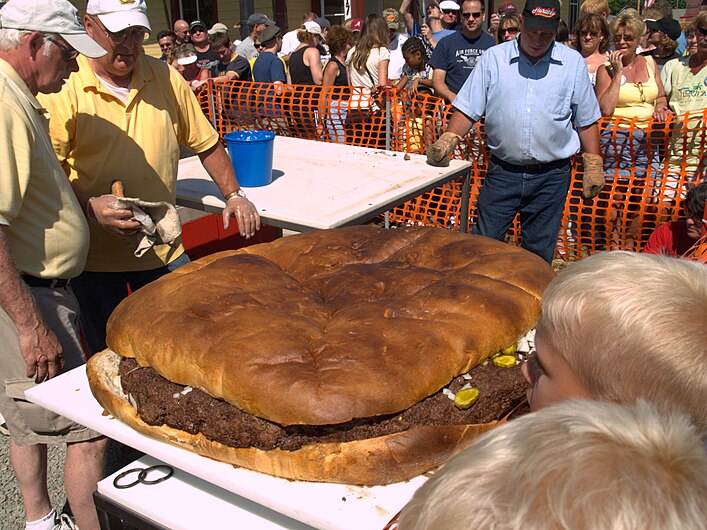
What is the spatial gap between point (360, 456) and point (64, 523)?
1.76 metres

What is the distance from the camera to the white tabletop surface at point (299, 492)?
1.72m

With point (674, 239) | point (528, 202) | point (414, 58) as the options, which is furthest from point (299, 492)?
point (414, 58)

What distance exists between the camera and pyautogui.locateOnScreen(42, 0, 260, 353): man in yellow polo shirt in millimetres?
3123

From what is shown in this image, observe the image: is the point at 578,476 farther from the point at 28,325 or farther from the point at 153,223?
the point at 153,223

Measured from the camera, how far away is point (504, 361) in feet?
6.84

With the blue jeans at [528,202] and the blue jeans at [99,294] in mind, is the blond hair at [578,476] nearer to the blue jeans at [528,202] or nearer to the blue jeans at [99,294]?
the blue jeans at [99,294]

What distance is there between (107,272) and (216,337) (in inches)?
64.4

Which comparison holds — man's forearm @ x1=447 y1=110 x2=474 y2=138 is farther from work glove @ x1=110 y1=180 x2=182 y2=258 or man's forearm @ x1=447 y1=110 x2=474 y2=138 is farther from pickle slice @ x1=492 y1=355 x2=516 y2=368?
pickle slice @ x1=492 y1=355 x2=516 y2=368

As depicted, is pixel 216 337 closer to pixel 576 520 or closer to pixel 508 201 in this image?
pixel 576 520

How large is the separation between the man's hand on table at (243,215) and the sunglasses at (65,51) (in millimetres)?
1107

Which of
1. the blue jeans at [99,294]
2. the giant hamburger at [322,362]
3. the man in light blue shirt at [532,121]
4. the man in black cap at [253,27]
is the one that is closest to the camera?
the giant hamburger at [322,362]

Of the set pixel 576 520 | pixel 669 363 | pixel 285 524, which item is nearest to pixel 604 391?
pixel 669 363

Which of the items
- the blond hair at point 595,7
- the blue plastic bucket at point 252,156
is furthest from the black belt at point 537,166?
the blond hair at point 595,7

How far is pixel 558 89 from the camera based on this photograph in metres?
4.46
